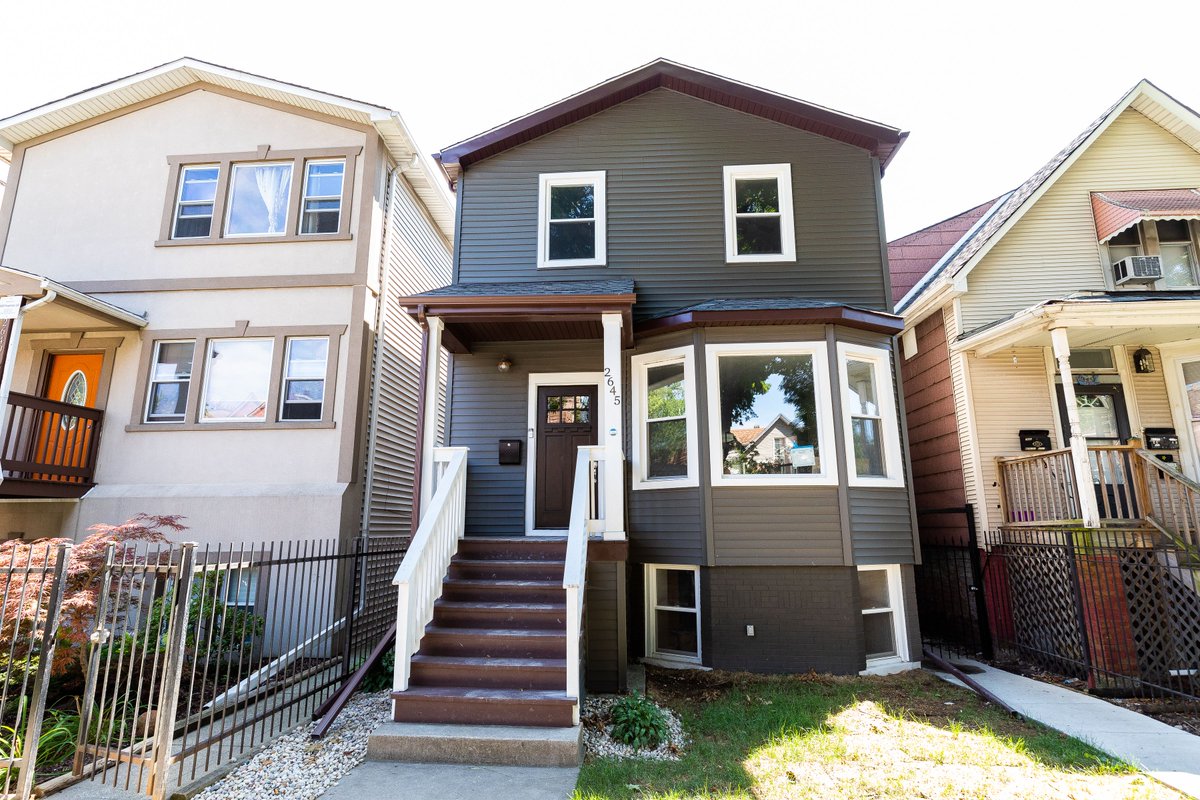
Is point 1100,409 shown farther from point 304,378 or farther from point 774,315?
point 304,378

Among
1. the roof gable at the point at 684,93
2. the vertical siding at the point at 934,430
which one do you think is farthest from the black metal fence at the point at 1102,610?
the roof gable at the point at 684,93

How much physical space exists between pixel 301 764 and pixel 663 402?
5516mm

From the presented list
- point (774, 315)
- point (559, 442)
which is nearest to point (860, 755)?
point (774, 315)

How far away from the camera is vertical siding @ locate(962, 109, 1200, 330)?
945 cm

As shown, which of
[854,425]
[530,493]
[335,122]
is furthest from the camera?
[335,122]

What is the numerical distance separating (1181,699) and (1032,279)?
233 inches

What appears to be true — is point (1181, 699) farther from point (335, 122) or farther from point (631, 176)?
point (335, 122)

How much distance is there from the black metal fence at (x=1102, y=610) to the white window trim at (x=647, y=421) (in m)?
4.30

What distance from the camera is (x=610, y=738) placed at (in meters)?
5.41

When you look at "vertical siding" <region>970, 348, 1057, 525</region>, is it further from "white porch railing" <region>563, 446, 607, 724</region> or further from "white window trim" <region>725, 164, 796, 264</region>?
"white porch railing" <region>563, 446, 607, 724</region>

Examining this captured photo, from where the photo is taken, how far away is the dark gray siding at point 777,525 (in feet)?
24.5

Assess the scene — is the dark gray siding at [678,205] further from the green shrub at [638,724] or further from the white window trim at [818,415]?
the green shrub at [638,724]

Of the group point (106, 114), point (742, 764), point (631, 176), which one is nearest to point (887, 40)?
point (631, 176)

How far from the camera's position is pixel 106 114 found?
10734 millimetres
